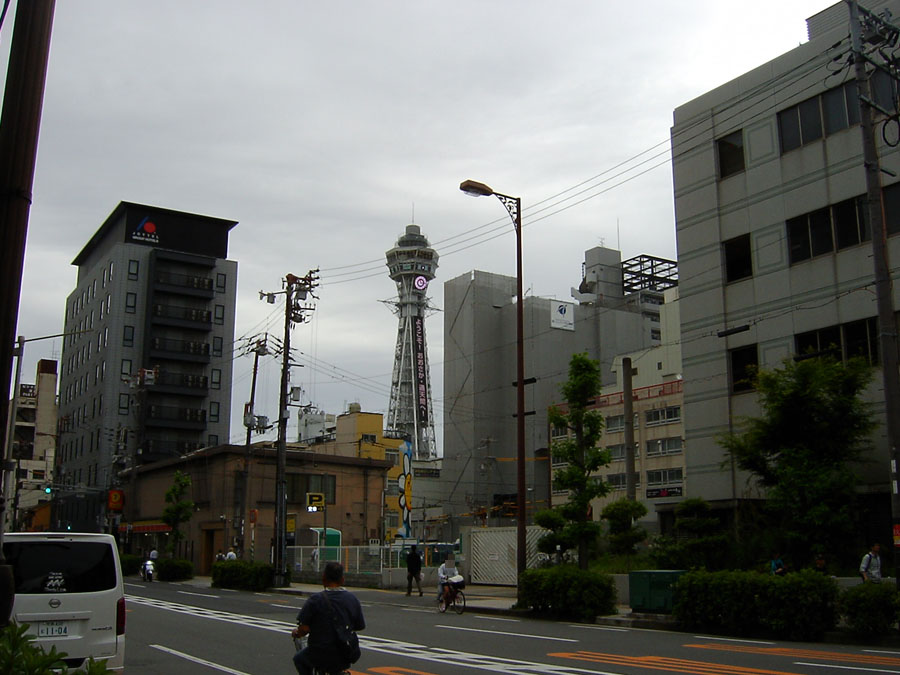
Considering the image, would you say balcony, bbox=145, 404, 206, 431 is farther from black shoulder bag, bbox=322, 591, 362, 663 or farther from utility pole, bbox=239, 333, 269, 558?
black shoulder bag, bbox=322, 591, 362, 663

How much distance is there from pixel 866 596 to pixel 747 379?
12.7m

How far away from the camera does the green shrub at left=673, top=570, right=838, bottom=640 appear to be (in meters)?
16.2

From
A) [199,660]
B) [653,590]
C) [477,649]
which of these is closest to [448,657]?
[477,649]

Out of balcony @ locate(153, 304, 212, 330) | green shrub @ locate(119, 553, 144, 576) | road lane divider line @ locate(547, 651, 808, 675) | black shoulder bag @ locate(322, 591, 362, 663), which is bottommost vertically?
green shrub @ locate(119, 553, 144, 576)

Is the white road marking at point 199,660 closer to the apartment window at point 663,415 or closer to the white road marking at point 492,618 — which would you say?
the white road marking at point 492,618

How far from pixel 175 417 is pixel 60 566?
2732 inches

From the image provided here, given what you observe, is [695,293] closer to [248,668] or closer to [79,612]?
[248,668]

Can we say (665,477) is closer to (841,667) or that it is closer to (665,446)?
(665,446)

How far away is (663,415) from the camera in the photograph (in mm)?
72062

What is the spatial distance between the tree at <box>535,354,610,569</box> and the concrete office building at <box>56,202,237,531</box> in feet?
187

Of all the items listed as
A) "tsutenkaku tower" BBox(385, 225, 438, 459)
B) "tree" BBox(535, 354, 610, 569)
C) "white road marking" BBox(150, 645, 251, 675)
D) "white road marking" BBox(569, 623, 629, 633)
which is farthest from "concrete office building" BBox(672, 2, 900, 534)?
"tsutenkaku tower" BBox(385, 225, 438, 459)

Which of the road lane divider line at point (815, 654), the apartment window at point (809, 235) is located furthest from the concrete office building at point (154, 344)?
the road lane divider line at point (815, 654)

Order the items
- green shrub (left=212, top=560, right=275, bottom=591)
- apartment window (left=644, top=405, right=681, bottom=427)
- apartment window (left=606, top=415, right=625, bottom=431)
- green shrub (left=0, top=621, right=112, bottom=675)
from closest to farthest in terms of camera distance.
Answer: green shrub (left=0, top=621, right=112, bottom=675) < green shrub (left=212, top=560, right=275, bottom=591) < apartment window (left=644, top=405, right=681, bottom=427) < apartment window (left=606, top=415, right=625, bottom=431)

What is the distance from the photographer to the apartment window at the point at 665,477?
70062 millimetres
